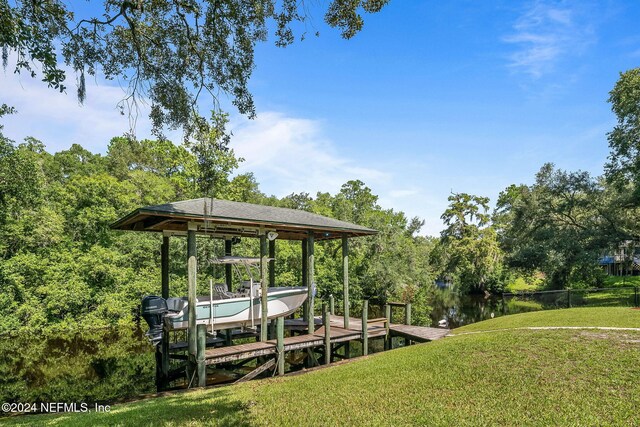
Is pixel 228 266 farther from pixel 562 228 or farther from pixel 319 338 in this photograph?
pixel 562 228

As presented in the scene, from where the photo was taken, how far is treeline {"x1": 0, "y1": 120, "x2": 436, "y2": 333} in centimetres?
1870

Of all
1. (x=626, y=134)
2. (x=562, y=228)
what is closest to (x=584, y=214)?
(x=562, y=228)

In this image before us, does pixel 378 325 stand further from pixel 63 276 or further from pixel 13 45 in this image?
Result: pixel 63 276

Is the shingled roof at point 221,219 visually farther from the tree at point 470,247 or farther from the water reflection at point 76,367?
the tree at point 470,247

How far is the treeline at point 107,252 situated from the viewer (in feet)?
61.4

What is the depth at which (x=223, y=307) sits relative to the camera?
1093 cm

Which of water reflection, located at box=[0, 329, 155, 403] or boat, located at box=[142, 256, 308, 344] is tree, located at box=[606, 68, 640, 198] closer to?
boat, located at box=[142, 256, 308, 344]

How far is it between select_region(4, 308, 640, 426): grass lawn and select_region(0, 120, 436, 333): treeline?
837cm

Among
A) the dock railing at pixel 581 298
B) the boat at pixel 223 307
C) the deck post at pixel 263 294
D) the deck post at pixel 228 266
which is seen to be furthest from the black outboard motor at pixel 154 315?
the dock railing at pixel 581 298

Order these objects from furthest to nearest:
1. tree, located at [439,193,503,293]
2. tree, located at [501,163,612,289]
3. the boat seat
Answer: tree, located at [439,193,503,293] < tree, located at [501,163,612,289] < the boat seat

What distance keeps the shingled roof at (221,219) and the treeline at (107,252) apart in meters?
2.85

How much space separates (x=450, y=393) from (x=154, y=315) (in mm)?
8026

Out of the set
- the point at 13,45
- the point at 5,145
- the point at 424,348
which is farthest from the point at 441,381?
the point at 5,145

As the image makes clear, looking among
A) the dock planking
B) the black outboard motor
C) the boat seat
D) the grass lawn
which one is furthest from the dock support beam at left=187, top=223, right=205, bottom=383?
the dock planking
